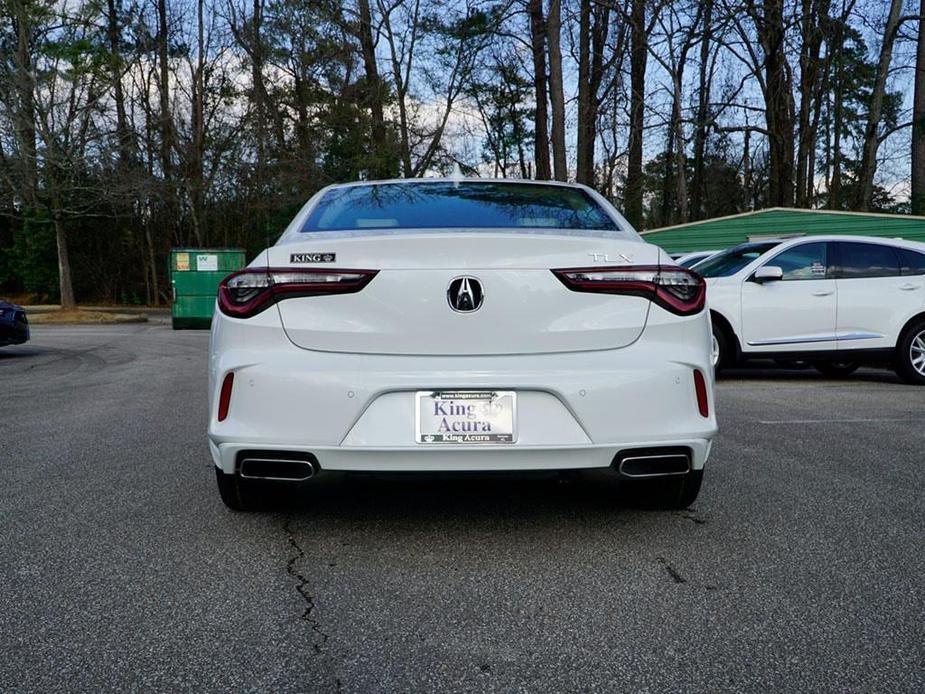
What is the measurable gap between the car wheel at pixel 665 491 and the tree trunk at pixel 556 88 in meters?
18.9

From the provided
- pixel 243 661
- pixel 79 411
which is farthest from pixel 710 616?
pixel 79 411

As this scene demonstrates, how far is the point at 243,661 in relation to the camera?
2.48 meters

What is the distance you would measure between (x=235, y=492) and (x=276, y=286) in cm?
104

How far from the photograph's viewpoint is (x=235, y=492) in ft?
12.8

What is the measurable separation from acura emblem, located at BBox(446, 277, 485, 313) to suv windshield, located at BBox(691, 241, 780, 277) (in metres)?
7.23

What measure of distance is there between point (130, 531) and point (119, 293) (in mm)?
38358

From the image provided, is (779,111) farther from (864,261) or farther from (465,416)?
(465,416)

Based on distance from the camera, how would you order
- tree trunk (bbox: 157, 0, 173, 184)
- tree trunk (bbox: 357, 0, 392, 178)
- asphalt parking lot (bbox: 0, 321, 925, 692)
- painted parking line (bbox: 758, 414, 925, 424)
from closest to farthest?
1. asphalt parking lot (bbox: 0, 321, 925, 692)
2. painted parking line (bbox: 758, 414, 925, 424)
3. tree trunk (bbox: 357, 0, 392, 178)
4. tree trunk (bbox: 157, 0, 173, 184)

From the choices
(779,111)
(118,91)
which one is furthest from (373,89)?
(779,111)

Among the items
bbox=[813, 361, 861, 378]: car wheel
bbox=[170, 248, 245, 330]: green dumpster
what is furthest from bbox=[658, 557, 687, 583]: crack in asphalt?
bbox=[170, 248, 245, 330]: green dumpster

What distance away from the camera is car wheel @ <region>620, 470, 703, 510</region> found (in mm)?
3895

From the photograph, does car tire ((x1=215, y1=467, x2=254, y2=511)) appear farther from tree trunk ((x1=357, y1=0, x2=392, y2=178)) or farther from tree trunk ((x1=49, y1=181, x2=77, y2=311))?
tree trunk ((x1=357, y1=0, x2=392, y2=178))

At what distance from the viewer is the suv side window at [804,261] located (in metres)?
9.85

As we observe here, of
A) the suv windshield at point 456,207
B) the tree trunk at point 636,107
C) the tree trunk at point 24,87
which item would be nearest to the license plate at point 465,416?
the suv windshield at point 456,207
